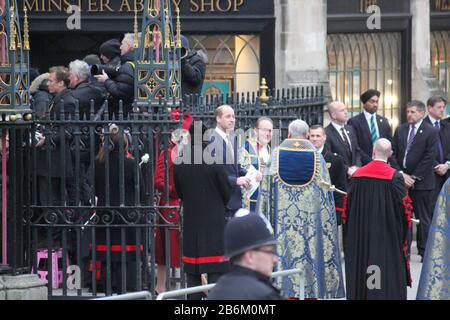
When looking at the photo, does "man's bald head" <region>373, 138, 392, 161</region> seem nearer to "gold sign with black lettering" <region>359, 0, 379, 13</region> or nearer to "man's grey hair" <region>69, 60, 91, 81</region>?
"man's grey hair" <region>69, 60, 91, 81</region>

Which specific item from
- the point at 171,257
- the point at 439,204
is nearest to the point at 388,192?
the point at 439,204

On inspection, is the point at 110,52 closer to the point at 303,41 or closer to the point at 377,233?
the point at 377,233

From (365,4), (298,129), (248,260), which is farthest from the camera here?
(365,4)

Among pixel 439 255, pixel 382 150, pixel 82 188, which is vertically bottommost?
pixel 439 255

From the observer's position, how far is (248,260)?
7.34 metres

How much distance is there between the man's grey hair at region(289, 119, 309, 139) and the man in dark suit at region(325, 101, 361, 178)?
2.20 meters

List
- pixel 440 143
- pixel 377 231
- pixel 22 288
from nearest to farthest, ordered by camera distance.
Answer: pixel 22 288 → pixel 377 231 → pixel 440 143

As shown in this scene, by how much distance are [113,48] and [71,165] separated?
296 centimetres

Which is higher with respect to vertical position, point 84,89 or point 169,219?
point 84,89

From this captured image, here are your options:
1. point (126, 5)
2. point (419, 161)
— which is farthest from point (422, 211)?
point (126, 5)

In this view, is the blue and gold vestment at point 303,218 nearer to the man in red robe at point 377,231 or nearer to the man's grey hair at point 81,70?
the man in red robe at point 377,231

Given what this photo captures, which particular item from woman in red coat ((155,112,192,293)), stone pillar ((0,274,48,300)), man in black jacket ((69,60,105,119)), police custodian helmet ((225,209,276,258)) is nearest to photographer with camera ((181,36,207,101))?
man in black jacket ((69,60,105,119))

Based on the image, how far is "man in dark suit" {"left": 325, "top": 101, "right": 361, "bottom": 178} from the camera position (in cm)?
1634

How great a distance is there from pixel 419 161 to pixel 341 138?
106 cm
